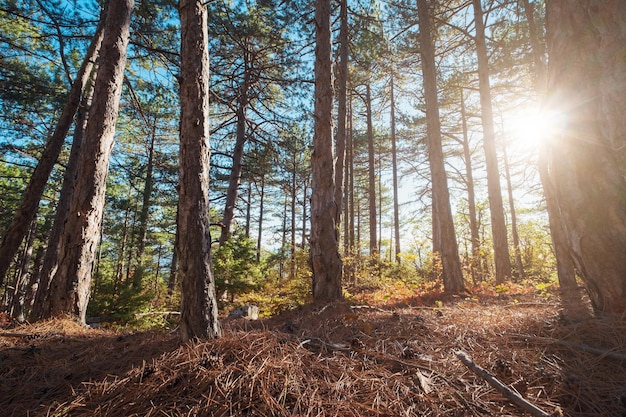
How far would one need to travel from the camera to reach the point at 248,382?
1.54 meters

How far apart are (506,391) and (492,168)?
936 centimetres

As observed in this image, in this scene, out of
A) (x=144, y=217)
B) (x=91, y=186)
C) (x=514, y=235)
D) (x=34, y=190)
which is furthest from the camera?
(x=514, y=235)

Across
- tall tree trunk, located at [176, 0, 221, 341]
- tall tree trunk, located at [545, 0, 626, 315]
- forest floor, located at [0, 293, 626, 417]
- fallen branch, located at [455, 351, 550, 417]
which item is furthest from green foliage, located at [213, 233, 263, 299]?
tall tree trunk, located at [545, 0, 626, 315]

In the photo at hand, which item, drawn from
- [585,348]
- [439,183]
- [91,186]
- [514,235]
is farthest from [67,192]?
[514,235]

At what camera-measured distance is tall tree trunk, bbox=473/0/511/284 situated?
845cm

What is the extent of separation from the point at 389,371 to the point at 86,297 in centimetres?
426

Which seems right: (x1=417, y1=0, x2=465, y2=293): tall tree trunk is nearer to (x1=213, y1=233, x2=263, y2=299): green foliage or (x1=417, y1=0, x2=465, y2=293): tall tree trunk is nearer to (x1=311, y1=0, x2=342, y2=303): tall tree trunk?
(x1=311, y1=0, x2=342, y2=303): tall tree trunk

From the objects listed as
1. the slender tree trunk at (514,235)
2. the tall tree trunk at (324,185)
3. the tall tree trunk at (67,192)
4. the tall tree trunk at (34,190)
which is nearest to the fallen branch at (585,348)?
the tall tree trunk at (324,185)

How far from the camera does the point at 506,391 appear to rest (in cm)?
143

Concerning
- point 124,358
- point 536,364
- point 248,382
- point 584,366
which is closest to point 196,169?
point 124,358

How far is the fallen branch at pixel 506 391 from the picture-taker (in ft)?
4.17

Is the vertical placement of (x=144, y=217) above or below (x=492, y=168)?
below

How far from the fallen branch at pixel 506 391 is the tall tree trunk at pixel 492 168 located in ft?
26.3

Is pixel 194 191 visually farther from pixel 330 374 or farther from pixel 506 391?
pixel 506 391
